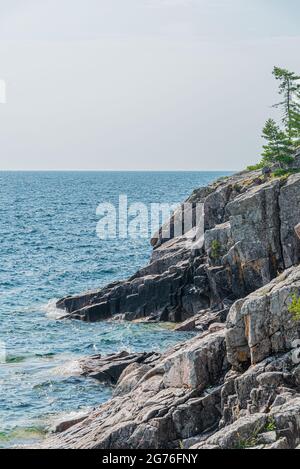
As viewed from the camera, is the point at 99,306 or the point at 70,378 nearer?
the point at 70,378

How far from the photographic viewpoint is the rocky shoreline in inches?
1173

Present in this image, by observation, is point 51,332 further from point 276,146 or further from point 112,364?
point 276,146

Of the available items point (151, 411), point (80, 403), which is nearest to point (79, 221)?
point (80, 403)

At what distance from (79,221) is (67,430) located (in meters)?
124

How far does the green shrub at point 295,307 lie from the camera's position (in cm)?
3241

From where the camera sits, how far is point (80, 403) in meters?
45.7

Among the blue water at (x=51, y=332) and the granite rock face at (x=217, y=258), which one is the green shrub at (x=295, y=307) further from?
the granite rock face at (x=217, y=258)

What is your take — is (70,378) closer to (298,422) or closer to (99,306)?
(99,306)

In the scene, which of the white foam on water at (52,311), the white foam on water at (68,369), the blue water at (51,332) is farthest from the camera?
the white foam on water at (52,311)
